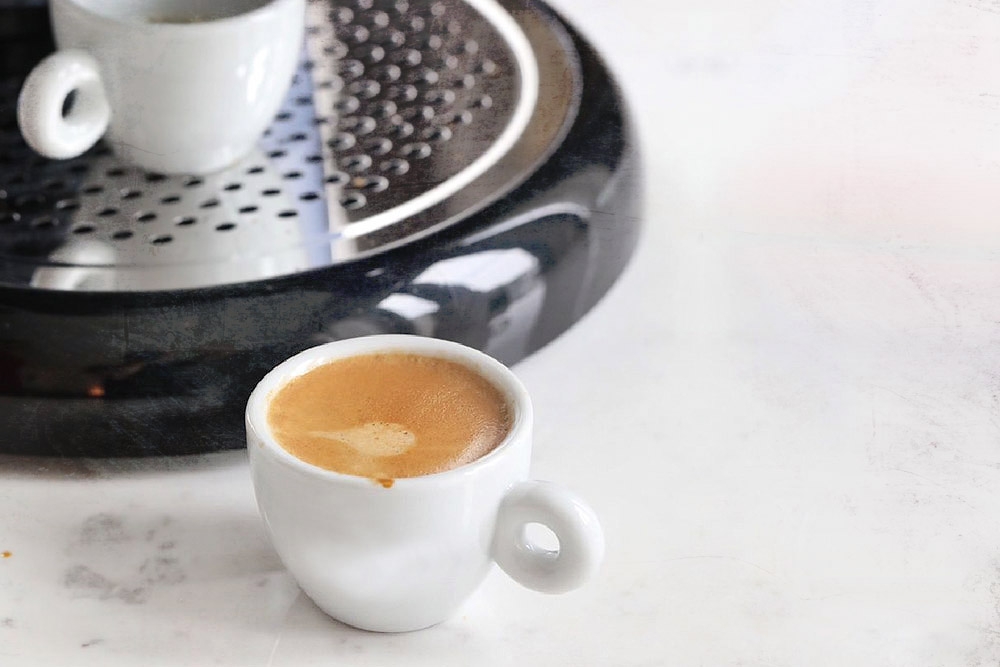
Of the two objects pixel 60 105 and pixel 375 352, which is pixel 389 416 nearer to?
pixel 375 352

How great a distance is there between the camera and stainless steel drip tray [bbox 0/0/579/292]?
37 cm

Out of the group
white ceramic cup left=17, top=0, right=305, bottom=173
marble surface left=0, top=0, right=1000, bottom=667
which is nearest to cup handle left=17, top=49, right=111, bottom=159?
white ceramic cup left=17, top=0, right=305, bottom=173

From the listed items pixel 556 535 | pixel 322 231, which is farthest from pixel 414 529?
pixel 322 231

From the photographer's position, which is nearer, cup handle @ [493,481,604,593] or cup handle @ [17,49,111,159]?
cup handle @ [493,481,604,593]

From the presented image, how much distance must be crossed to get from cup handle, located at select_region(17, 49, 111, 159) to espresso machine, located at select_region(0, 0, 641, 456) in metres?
0.02

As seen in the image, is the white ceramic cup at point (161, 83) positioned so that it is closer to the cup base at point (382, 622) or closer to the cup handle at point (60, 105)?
the cup handle at point (60, 105)

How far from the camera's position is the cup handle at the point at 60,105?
0.38 meters

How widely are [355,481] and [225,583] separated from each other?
2.8 inches

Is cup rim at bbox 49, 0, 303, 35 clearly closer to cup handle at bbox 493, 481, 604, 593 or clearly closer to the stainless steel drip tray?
the stainless steel drip tray

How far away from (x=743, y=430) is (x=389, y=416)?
0.46 ft

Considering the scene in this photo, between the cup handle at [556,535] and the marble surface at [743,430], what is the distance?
3 centimetres

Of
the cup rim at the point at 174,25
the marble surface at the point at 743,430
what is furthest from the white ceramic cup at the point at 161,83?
the marble surface at the point at 743,430

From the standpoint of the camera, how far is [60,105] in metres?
0.39

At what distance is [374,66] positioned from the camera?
1.61ft
